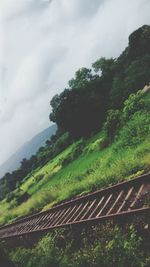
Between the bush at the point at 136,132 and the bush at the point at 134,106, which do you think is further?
the bush at the point at 134,106

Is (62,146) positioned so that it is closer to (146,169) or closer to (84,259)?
(146,169)

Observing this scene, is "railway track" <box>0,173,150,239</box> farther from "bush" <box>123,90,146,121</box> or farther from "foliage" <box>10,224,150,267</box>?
"bush" <box>123,90,146,121</box>

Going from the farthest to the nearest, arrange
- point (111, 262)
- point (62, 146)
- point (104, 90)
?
point (62, 146) < point (104, 90) < point (111, 262)

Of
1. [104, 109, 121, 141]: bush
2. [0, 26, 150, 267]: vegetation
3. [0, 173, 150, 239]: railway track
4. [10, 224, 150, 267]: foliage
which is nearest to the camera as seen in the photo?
[10, 224, 150, 267]: foliage

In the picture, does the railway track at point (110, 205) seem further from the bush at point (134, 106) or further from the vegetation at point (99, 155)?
the bush at point (134, 106)

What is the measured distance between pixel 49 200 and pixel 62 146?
39.3 meters

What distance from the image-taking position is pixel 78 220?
11922 millimetres

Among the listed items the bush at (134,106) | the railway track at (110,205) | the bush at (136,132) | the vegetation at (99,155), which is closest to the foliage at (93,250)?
the vegetation at (99,155)

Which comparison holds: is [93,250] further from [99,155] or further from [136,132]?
[99,155]

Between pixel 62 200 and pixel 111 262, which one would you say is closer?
pixel 111 262

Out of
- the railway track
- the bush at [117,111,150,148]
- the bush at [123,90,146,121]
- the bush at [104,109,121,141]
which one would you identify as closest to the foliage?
the railway track

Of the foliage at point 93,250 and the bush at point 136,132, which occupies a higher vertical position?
the foliage at point 93,250

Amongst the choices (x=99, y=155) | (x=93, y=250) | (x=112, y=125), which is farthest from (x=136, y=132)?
(x=93, y=250)

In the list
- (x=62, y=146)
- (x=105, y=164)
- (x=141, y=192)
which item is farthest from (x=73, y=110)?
(x=141, y=192)
